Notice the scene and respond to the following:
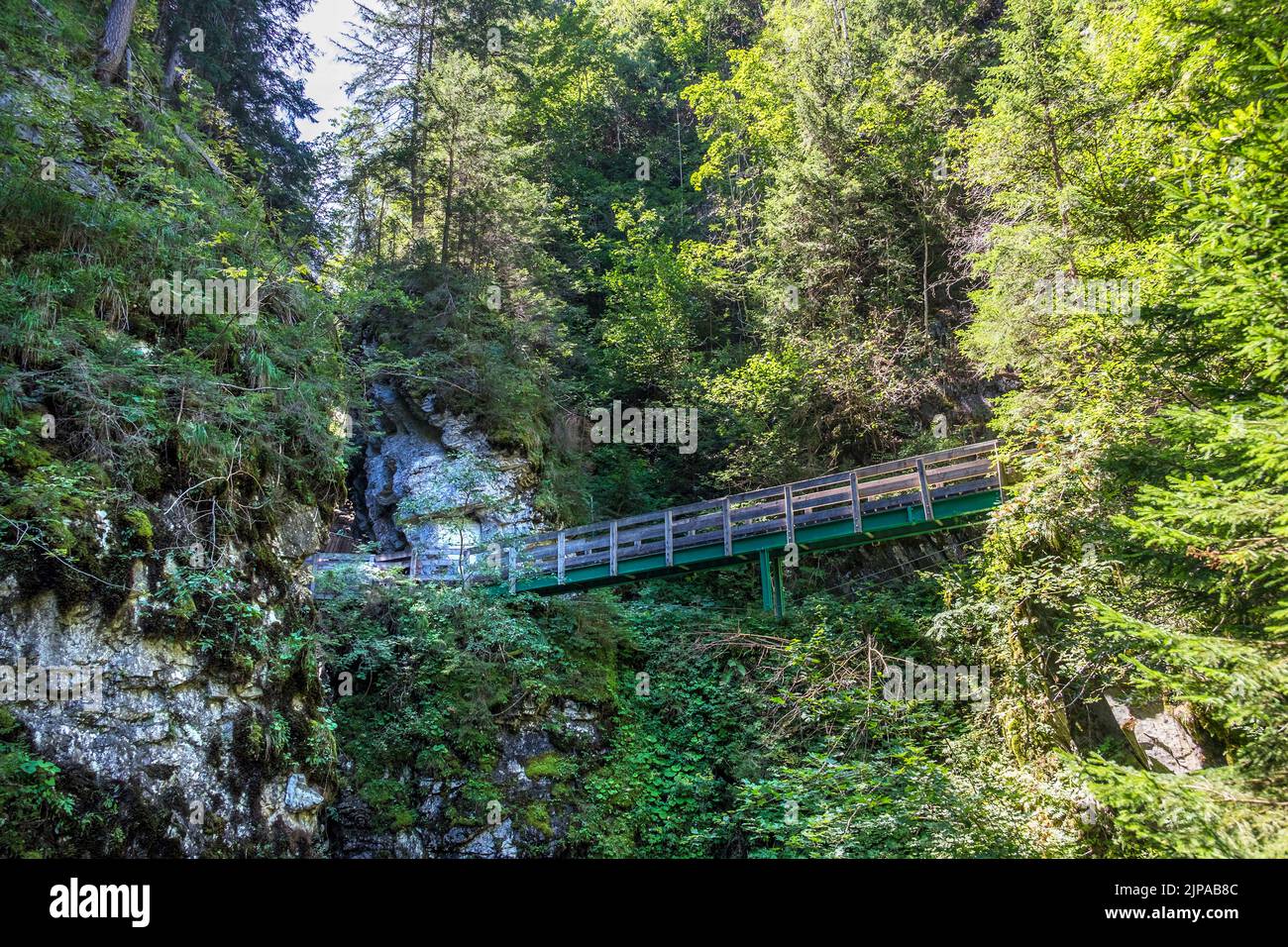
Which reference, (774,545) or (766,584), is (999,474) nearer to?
(774,545)

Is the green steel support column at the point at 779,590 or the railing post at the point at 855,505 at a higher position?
the railing post at the point at 855,505

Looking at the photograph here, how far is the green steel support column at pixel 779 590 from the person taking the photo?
44.8 feet

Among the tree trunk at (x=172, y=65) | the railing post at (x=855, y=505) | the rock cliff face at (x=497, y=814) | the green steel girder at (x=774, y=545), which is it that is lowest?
the rock cliff face at (x=497, y=814)

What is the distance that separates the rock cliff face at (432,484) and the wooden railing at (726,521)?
2.18ft

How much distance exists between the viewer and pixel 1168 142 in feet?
32.1

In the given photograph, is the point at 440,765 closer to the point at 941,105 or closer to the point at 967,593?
the point at 967,593

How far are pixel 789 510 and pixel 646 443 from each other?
25.3ft

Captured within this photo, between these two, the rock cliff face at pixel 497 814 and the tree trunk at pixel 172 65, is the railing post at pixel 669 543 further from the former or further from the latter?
the tree trunk at pixel 172 65

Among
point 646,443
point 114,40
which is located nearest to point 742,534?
point 646,443

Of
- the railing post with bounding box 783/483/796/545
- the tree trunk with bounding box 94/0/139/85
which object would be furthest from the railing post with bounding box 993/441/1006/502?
the tree trunk with bounding box 94/0/139/85

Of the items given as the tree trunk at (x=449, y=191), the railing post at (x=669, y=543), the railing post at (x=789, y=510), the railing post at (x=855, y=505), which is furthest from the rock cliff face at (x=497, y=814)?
the tree trunk at (x=449, y=191)
